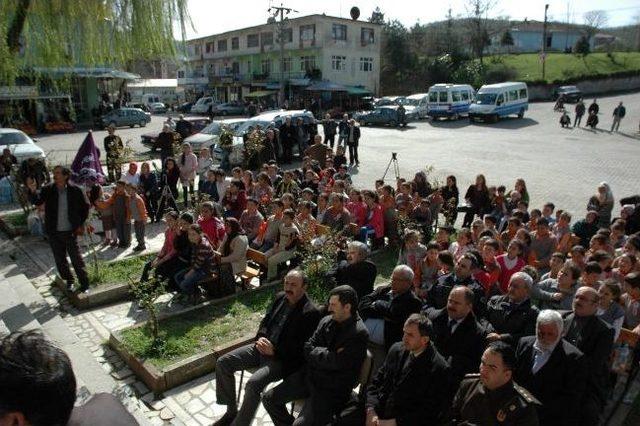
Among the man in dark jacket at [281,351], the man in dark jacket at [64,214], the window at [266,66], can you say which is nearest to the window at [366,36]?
the window at [266,66]

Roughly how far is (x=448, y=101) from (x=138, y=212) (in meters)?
29.5

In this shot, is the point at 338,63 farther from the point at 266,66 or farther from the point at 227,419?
the point at 227,419

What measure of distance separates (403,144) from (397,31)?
1466 inches

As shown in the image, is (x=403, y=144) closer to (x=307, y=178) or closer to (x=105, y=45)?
(x=307, y=178)

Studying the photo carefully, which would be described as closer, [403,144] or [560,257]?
[560,257]

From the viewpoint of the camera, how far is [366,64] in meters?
54.4

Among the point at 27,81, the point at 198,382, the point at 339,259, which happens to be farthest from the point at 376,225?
the point at 27,81

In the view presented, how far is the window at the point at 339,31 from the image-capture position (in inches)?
1997

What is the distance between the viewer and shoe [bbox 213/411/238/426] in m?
4.95

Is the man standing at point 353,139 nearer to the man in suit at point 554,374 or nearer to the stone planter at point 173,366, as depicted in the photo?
the stone planter at point 173,366

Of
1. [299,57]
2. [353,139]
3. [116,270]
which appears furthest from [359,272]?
[299,57]

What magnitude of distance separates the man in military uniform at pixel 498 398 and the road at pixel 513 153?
10876 mm

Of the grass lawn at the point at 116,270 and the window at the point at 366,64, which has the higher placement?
the window at the point at 366,64

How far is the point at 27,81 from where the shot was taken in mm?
7969
